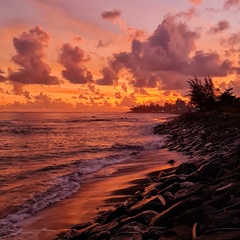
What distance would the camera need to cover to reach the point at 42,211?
8516mm

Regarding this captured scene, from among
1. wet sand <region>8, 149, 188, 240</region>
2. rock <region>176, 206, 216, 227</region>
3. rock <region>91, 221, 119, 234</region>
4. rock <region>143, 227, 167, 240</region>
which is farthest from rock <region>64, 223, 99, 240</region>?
rock <region>176, 206, 216, 227</region>

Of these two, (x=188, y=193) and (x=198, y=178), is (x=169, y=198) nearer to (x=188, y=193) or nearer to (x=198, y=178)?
(x=188, y=193)

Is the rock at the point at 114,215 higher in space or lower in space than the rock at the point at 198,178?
lower

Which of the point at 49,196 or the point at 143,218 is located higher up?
the point at 143,218

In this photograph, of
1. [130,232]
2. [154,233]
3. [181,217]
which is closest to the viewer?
[154,233]

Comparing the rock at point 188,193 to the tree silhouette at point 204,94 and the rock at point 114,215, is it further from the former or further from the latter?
the tree silhouette at point 204,94

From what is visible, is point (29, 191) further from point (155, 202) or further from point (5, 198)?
point (155, 202)

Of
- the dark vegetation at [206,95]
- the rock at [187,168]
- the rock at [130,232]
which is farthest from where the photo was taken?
the dark vegetation at [206,95]

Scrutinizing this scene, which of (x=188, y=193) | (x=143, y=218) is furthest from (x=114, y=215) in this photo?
(x=188, y=193)

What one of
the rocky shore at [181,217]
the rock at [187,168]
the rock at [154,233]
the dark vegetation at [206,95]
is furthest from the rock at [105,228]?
the dark vegetation at [206,95]

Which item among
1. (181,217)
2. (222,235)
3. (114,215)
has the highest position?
(222,235)

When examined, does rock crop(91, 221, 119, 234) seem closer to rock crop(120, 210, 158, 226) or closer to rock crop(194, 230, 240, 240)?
rock crop(120, 210, 158, 226)

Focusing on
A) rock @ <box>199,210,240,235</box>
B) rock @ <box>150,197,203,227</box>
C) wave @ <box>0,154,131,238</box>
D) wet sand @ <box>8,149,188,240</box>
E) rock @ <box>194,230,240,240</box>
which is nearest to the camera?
rock @ <box>194,230,240,240</box>

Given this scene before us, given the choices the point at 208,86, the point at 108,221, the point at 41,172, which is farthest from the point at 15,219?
the point at 208,86
